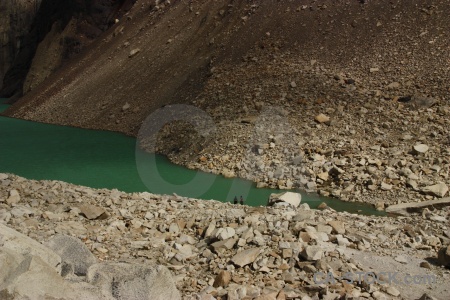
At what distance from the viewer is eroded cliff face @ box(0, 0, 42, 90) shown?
5003 centimetres

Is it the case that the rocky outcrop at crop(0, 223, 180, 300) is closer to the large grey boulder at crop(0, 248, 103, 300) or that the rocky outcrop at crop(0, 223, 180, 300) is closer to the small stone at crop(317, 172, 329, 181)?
the large grey boulder at crop(0, 248, 103, 300)

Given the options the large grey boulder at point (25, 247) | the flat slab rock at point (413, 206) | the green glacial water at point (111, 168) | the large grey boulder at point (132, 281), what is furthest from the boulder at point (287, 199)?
the large grey boulder at point (25, 247)

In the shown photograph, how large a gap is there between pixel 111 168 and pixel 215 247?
30.8 feet

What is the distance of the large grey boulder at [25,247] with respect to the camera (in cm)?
433

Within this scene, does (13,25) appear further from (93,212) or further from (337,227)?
(337,227)

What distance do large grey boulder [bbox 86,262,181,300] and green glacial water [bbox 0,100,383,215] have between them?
6.86 meters

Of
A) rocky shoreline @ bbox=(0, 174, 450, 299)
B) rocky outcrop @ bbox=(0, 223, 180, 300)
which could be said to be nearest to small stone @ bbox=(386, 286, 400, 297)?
rocky shoreline @ bbox=(0, 174, 450, 299)

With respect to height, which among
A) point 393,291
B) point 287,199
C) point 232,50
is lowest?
point 393,291

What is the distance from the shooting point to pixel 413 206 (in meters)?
10.5

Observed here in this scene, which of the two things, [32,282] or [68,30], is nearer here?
[32,282]

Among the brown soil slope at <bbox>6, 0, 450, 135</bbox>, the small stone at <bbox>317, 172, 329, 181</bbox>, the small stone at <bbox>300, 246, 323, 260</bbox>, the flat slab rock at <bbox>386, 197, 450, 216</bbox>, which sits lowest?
the small stone at <bbox>300, 246, 323, 260</bbox>

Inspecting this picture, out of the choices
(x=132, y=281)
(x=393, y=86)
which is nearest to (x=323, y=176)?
(x=393, y=86)

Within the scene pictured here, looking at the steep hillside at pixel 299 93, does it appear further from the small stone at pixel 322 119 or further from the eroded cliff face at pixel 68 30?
the eroded cliff face at pixel 68 30

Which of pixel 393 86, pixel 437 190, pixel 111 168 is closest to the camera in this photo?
pixel 437 190
